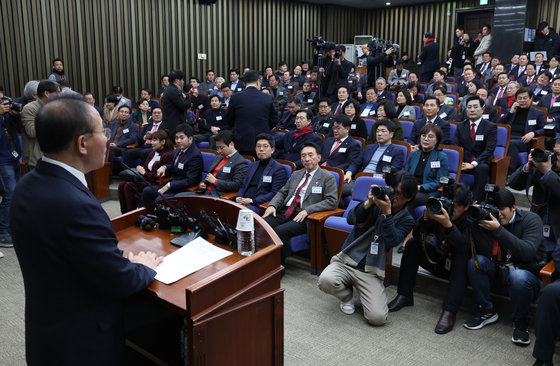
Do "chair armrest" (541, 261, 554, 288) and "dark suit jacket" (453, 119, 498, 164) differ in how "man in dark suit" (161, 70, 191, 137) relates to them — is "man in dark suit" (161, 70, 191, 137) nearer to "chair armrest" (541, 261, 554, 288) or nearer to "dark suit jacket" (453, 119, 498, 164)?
"dark suit jacket" (453, 119, 498, 164)

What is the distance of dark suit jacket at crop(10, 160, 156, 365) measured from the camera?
1.23m

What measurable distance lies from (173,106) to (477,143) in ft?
11.6

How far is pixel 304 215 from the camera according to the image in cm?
351

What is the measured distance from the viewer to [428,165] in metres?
3.89

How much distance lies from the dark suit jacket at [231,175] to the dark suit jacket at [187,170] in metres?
0.35

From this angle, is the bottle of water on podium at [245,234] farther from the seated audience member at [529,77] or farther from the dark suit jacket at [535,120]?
the seated audience member at [529,77]

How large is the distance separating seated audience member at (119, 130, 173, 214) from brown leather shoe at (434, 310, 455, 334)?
10.5ft

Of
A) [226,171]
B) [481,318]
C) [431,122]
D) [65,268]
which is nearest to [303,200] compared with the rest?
[226,171]

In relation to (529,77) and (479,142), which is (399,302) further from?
(529,77)

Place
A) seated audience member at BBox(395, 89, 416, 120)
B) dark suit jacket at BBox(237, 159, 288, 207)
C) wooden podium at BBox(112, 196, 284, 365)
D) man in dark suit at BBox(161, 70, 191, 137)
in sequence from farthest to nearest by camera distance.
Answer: seated audience member at BBox(395, 89, 416, 120), man in dark suit at BBox(161, 70, 191, 137), dark suit jacket at BBox(237, 159, 288, 207), wooden podium at BBox(112, 196, 284, 365)

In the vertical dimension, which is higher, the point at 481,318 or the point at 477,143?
the point at 477,143

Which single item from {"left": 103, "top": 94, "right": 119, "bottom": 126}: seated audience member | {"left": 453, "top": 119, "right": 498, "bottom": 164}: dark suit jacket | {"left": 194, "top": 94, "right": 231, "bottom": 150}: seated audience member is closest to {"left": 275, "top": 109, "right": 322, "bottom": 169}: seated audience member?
{"left": 453, "top": 119, "right": 498, "bottom": 164}: dark suit jacket

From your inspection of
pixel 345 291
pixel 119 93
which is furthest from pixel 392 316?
pixel 119 93

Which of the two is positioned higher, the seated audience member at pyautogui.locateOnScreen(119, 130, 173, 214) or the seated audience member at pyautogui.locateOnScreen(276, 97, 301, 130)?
the seated audience member at pyautogui.locateOnScreen(276, 97, 301, 130)
